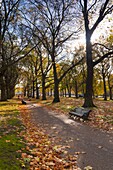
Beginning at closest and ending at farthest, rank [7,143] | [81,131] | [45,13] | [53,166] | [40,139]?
[53,166] < [7,143] < [40,139] < [81,131] < [45,13]

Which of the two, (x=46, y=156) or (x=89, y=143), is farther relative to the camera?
(x=89, y=143)

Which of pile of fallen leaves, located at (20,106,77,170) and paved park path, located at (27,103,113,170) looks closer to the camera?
pile of fallen leaves, located at (20,106,77,170)

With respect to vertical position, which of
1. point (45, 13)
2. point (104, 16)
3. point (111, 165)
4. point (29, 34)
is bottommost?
point (111, 165)

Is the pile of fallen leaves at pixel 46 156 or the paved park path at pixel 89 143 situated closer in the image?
the pile of fallen leaves at pixel 46 156

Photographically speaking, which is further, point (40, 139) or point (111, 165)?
point (40, 139)

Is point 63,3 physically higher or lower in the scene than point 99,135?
higher

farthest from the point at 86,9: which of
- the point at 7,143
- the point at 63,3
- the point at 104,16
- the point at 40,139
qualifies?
the point at 7,143

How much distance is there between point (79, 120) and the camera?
40.6 ft

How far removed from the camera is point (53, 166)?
5.29m

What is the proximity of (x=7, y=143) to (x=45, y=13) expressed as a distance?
2273 cm

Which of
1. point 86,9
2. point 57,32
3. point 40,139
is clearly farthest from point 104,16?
point 40,139

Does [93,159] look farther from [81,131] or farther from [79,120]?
[79,120]

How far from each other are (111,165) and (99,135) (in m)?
3.27

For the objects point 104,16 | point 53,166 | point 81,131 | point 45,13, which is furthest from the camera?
point 45,13
